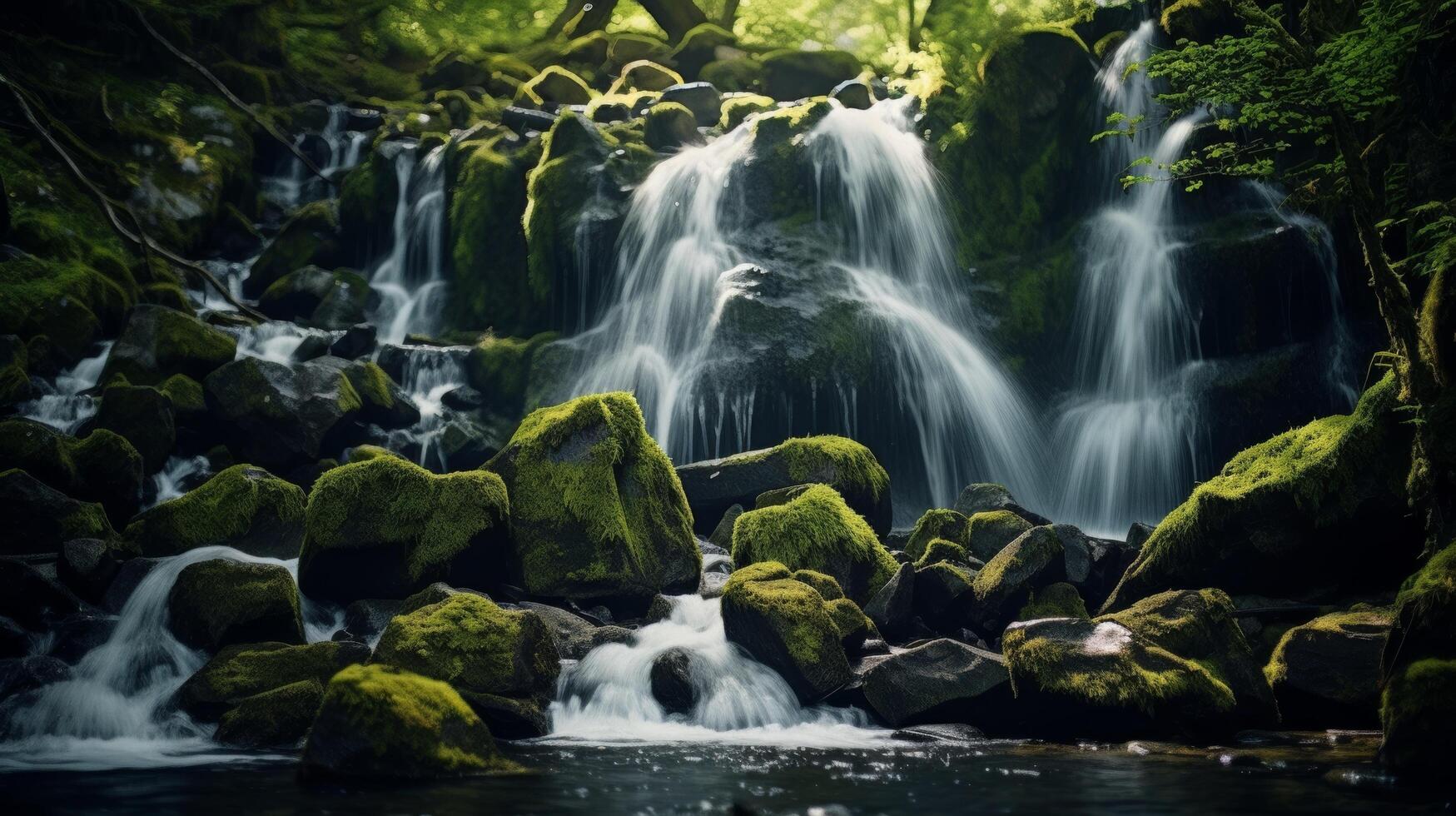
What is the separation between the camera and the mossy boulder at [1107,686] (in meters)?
6.88

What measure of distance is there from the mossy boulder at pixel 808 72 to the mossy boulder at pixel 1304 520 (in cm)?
1982

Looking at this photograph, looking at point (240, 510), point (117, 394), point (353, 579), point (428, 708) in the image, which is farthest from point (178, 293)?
point (428, 708)

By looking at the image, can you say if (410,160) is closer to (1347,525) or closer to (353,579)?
(353,579)

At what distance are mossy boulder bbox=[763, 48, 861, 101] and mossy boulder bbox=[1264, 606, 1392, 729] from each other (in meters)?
22.0

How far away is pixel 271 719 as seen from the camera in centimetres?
705

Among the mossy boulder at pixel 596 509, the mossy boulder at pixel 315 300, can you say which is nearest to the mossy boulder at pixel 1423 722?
the mossy boulder at pixel 596 509

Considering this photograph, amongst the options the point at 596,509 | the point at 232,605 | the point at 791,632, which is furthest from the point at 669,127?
the point at 791,632

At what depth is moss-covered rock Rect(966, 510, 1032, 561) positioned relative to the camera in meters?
11.3

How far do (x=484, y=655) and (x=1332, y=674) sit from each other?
6.13 m

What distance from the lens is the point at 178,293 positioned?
62.4 feet

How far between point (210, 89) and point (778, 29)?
53.5 ft

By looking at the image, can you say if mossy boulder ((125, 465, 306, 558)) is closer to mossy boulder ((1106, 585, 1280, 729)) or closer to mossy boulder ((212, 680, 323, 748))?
mossy boulder ((212, 680, 323, 748))

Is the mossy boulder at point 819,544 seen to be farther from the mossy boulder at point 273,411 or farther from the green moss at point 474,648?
the mossy boulder at point 273,411

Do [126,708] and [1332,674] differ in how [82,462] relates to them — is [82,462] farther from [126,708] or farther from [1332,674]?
[1332,674]
